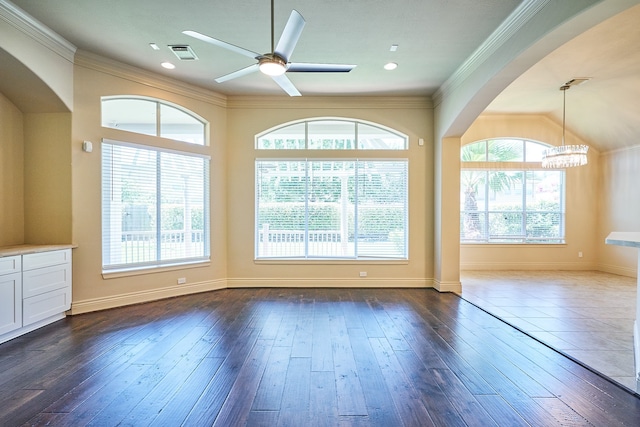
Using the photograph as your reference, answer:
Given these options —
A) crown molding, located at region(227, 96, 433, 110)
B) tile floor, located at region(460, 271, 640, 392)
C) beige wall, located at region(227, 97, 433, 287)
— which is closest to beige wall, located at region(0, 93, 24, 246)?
beige wall, located at region(227, 97, 433, 287)

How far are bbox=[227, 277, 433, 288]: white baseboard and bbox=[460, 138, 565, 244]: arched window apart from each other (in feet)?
8.85

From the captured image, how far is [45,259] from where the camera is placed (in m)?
3.43

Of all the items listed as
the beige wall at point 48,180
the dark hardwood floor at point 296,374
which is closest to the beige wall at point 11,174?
the beige wall at point 48,180

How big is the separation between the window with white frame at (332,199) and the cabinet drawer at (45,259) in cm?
260

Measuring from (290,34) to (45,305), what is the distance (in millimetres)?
3914

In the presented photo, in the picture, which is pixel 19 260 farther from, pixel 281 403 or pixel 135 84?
pixel 281 403

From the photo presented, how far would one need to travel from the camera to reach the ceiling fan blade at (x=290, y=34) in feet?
7.37

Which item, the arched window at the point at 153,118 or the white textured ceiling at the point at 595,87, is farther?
the arched window at the point at 153,118

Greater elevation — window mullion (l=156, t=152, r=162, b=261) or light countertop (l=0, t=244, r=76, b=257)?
window mullion (l=156, t=152, r=162, b=261)

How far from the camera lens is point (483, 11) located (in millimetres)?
2992

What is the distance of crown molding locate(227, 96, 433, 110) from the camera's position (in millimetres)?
5305

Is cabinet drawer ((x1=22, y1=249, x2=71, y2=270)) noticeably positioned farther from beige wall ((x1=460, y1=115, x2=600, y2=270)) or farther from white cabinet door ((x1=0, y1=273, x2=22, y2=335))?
beige wall ((x1=460, y1=115, x2=600, y2=270))

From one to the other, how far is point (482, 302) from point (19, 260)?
573 cm

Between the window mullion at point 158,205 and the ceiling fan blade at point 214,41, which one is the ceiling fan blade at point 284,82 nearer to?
the ceiling fan blade at point 214,41
